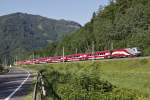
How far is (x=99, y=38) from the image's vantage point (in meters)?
180

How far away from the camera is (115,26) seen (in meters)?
168

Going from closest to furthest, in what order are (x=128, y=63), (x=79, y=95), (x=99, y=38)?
1. (x=79, y=95)
2. (x=128, y=63)
3. (x=99, y=38)

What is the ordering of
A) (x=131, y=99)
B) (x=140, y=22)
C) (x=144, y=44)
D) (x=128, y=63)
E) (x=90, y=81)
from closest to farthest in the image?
(x=131, y=99), (x=90, y=81), (x=128, y=63), (x=144, y=44), (x=140, y=22)

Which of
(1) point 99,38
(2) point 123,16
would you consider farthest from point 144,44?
(1) point 99,38

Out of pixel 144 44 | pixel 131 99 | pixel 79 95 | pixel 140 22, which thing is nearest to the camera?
pixel 79 95

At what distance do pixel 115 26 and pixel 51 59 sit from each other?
29.7 metres

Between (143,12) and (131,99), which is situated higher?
(143,12)

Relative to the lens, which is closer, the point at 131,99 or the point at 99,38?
the point at 131,99

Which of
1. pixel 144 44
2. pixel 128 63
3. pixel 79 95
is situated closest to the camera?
pixel 79 95

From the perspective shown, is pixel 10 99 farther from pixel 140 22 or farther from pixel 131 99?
pixel 140 22

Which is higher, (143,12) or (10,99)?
(143,12)

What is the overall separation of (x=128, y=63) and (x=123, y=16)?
76.6 meters

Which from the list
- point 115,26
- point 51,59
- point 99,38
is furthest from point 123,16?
point 51,59

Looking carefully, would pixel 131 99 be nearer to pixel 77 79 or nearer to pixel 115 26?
pixel 77 79
